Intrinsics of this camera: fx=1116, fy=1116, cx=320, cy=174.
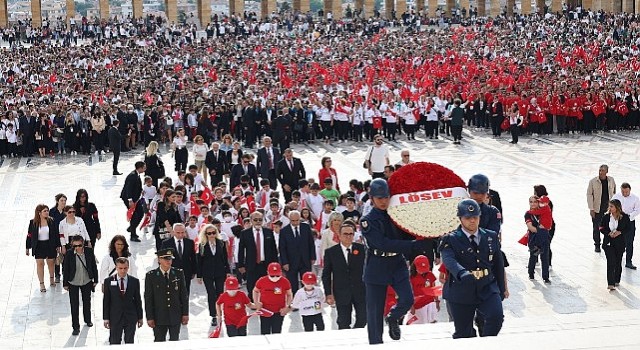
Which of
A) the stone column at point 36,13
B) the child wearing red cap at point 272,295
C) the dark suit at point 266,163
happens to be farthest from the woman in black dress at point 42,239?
the stone column at point 36,13

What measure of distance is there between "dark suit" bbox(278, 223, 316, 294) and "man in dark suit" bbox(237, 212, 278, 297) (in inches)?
4.6

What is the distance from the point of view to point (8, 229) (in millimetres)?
18953

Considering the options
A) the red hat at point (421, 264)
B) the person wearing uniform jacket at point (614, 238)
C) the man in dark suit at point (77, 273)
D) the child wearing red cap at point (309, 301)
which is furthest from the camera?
the person wearing uniform jacket at point (614, 238)

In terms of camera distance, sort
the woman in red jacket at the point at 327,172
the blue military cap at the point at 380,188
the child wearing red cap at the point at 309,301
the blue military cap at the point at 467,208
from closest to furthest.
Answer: the blue military cap at the point at 467,208 < the blue military cap at the point at 380,188 < the child wearing red cap at the point at 309,301 < the woman in red jacket at the point at 327,172

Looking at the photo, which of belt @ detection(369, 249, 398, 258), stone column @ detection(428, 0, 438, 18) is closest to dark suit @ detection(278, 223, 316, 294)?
belt @ detection(369, 249, 398, 258)

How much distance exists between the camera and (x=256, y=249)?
13.0 m

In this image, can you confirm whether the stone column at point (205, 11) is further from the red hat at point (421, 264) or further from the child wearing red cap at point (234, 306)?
the red hat at point (421, 264)

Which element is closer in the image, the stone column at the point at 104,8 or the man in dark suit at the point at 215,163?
the man in dark suit at the point at 215,163

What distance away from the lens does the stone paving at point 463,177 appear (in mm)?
13125

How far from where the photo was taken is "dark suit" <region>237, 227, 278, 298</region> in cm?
1302

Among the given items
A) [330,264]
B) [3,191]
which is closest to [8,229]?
[3,191]

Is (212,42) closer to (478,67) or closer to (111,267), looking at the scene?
(478,67)

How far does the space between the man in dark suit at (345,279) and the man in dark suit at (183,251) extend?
189 centimetres

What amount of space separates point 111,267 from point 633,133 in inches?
834
